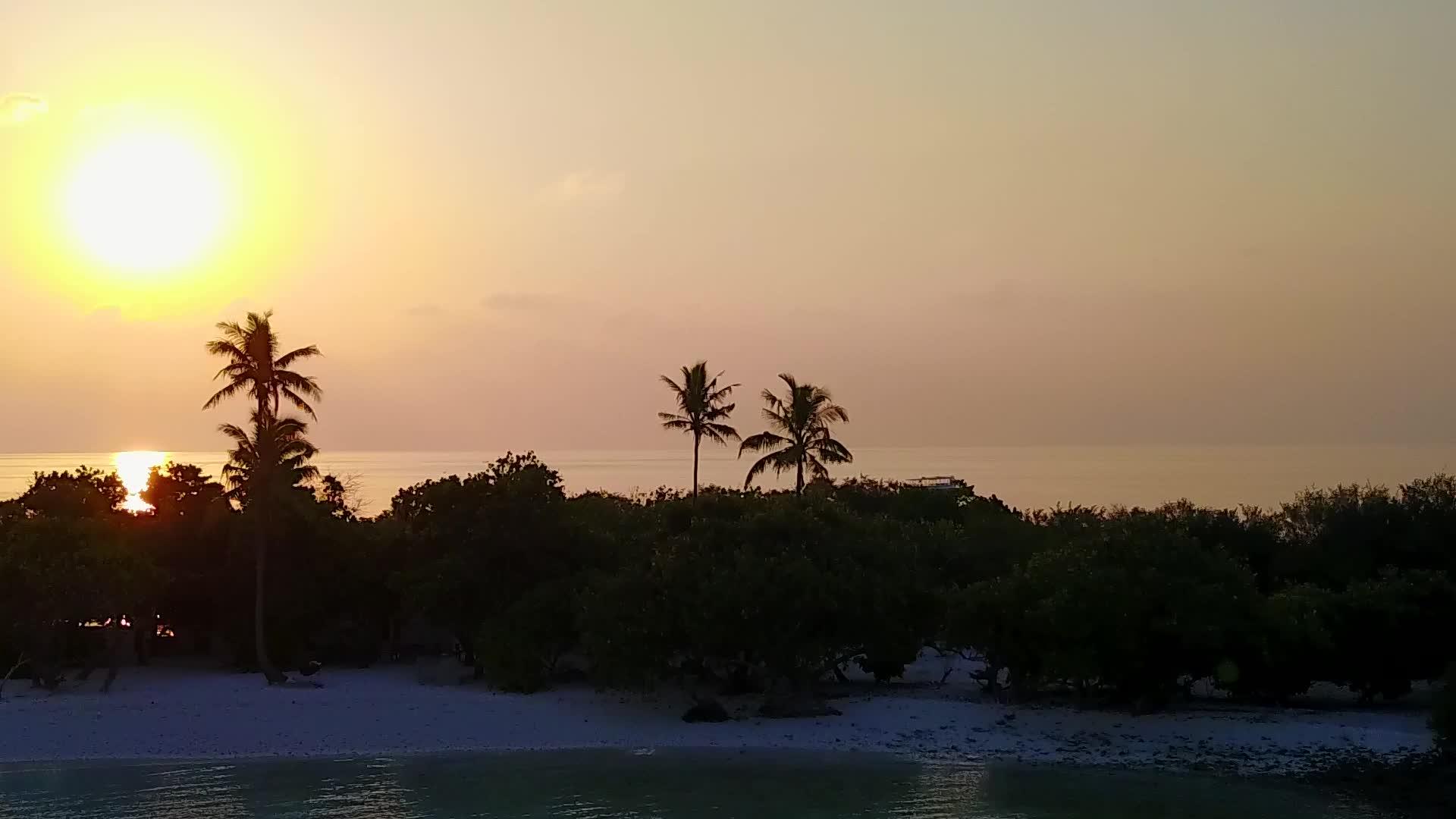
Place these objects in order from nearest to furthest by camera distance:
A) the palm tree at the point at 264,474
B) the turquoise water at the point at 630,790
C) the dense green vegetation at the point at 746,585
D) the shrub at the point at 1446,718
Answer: the turquoise water at the point at 630,790, the shrub at the point at 1446,718, the dense green vegetation at the point at 746,585, the palm tree at the point at 264,474

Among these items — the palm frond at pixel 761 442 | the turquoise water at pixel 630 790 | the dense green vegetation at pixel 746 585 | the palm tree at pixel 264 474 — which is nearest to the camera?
the turquoise water at pixel 630 790

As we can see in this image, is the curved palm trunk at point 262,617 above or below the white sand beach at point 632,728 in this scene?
above

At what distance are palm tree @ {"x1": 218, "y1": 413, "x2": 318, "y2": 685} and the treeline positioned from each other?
780 mm

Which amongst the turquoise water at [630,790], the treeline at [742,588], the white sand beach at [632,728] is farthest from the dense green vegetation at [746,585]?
the turquoise water at [630,790]

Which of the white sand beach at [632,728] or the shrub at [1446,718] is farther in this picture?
the white sand beach at [632,728]

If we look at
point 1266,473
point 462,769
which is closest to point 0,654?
point 462,769

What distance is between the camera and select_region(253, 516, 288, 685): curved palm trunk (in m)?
33.0

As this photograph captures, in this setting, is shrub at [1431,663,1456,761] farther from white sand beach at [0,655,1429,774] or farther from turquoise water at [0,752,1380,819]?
turquoise water at [0,752,1380,819]

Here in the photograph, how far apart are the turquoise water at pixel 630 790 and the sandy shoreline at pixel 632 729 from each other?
1.02m

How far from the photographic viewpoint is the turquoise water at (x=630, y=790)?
72.3 ft

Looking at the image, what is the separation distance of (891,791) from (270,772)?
12.6 metres

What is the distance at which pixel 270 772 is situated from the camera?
25297mm

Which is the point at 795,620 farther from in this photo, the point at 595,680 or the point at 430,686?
the point at 430,686

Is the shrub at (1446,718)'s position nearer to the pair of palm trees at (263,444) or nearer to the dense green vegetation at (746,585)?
the dense green vegetation at (746,585)
